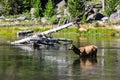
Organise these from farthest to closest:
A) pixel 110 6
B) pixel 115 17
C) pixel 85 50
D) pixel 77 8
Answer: pixel 110 6 → pixel 77 8 → pixel 115 17 → pixel 85 50

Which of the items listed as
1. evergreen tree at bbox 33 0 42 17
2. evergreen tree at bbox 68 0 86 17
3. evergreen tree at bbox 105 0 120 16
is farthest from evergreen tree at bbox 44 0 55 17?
evergreen tree at bbox 105 0 120 16

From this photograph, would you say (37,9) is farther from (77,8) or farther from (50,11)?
(77,8)

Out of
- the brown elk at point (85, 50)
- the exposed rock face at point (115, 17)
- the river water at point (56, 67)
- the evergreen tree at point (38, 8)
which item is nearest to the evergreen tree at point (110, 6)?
the exposed rock face at point (115, 17)

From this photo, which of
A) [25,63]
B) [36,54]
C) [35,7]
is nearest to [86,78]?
[25,63]

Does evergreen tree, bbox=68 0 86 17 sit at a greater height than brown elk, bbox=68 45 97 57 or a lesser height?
greater

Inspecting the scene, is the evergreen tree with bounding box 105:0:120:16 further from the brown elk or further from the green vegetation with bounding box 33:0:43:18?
the brown elk

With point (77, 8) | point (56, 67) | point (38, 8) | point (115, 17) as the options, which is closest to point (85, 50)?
point (56, 67)

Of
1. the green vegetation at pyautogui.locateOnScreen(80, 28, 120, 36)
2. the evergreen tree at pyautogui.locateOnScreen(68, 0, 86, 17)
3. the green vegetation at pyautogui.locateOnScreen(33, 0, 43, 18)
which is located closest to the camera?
the green vegetation at pyautogui.locateOnScreen(80, 28, 120, 36)

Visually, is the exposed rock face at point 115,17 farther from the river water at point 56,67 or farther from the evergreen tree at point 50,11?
the river water at point 56,67

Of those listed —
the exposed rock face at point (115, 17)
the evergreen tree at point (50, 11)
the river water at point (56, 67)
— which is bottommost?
the river water at point (56, 67)

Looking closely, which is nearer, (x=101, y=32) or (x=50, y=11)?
(x=101, y=32)

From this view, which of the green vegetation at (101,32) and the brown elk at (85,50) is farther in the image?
the green vegetation at (101,32)

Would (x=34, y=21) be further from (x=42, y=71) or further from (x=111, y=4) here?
(x=42, y=71)

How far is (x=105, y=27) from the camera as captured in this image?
130250 millimetres
